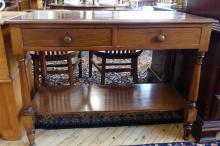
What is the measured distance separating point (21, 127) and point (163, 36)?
114 centimetres

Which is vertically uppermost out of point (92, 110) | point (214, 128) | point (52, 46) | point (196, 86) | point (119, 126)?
point (52, 46)

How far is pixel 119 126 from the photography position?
1.80m

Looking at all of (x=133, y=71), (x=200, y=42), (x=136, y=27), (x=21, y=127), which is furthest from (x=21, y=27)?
(x=133, y=71)

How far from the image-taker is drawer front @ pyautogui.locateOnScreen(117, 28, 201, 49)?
50.7 inches

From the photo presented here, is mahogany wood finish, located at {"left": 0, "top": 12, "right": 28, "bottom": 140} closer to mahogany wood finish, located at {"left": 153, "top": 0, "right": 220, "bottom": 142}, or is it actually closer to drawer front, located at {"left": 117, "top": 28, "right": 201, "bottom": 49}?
drawer front, located at {"left": 117, "top": 28, "right": 201, "bottom": 49}

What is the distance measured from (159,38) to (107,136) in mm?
820

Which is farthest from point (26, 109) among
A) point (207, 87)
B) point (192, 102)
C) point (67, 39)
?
point (207, 87)

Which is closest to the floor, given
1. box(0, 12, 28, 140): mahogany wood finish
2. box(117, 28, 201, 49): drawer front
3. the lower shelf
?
box(0, 12, 28, 140): mahogany wood finish

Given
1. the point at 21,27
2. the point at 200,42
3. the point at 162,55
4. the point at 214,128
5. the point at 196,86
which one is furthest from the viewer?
the point at 162,55

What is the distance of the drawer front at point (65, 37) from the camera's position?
122 centimetres

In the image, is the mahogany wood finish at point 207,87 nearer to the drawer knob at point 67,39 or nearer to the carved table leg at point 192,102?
the carved table leg at point 192,102

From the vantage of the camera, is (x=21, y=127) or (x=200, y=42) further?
(x=21, y=127)

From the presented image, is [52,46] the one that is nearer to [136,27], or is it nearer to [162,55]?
[136,27]

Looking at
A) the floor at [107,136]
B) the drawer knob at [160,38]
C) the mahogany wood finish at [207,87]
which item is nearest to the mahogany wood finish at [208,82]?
the mahogany wood finish at [207,87]
